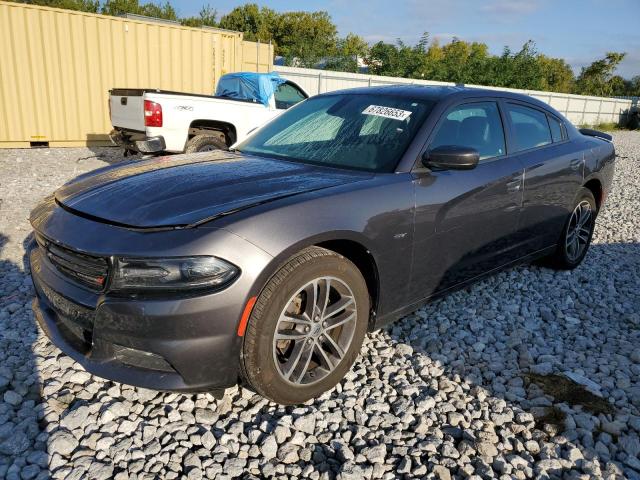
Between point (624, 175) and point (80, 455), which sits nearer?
point (80, 455)

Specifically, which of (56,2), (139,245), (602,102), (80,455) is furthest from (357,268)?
(56,2)

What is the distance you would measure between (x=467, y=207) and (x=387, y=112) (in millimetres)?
824

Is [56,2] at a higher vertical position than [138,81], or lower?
higher

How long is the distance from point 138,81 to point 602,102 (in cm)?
2982

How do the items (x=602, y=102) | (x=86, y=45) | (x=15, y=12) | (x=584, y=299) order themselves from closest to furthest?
(x=584, y=299), (x=15, y=12), (x=86, y=45), (x=602, y=102)

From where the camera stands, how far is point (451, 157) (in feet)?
9.32

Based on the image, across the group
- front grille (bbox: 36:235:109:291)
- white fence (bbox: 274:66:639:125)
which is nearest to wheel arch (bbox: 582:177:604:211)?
front grille (bbox: 36:235:109:291)

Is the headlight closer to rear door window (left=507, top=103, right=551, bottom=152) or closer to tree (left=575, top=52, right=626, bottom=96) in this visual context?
rear door window (left=507, top=103, right=551, bottom=152)

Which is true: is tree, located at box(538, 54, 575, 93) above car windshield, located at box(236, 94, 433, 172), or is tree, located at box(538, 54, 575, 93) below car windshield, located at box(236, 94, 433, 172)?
above

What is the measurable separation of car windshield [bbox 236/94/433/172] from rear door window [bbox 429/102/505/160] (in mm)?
182

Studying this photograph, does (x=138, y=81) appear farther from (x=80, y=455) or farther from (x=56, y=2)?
(x=56, y=2)

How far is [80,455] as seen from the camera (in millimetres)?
2139

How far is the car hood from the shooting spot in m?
2.26

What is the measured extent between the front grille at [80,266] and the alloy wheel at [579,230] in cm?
404
